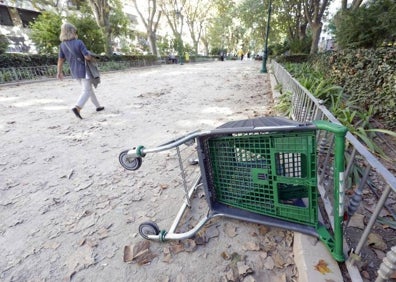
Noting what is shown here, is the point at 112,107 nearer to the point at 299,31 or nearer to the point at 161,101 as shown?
the point at 161,101

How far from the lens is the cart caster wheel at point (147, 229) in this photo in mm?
1941

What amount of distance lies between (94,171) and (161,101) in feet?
13.3

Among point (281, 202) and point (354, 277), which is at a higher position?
point (281, 202)

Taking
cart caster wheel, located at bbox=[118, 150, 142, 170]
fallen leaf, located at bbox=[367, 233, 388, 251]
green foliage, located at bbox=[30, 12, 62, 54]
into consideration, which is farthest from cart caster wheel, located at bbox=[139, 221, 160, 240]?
green foliage, located at bbox=[30, 12, 62, 54]

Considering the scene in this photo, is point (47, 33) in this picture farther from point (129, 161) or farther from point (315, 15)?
point (315, 15)

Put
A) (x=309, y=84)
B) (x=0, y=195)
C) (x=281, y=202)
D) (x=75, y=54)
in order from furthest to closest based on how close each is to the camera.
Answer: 1. (x=309, y=84)
2. (x=75, y=54)
3. (x=0, y=195)
4. (x=281, y=202)

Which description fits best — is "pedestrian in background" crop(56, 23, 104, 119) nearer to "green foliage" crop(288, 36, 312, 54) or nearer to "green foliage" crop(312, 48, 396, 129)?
"green foliage" crop(312, 48, 396, 129)

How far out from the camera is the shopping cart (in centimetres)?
136

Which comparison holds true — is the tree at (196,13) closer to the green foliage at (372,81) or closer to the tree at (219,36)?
the tree at (219,36)

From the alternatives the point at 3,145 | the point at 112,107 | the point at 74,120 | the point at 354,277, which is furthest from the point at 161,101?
the point at 354,277

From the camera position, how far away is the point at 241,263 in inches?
68.1

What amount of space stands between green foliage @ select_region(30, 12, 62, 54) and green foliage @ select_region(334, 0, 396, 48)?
54.1 ft

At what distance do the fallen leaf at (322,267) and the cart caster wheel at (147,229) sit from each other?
4.05 ft

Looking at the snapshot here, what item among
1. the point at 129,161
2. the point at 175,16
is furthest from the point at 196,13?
the point at 129,161
